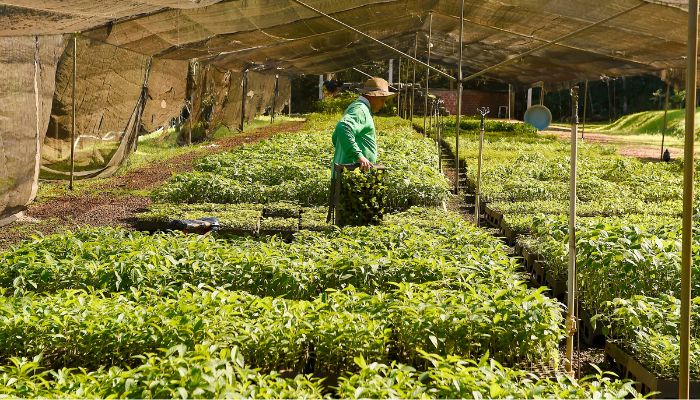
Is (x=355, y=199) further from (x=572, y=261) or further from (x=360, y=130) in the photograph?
(x=572, y=261)

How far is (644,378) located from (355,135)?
4.88 meters

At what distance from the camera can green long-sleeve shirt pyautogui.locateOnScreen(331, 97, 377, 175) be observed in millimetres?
8969

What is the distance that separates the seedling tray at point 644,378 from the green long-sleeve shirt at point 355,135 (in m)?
3.97

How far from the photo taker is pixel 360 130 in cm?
920

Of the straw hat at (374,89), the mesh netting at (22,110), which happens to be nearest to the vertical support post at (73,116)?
the mesh netting at (22,110)

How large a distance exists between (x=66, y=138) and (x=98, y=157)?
1.15m

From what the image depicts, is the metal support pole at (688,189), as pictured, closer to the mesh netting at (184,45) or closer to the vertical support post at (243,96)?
the mesh netting at (184,45)

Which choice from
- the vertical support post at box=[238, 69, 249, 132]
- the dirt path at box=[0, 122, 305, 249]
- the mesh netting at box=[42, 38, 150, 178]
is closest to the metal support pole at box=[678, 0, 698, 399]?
the dirt path at box=[0, 122, 305, 249]

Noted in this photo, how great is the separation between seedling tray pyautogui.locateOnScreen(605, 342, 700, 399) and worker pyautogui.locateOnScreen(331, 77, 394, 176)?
12.6 feet

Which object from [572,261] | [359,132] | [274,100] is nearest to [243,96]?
[274,100]

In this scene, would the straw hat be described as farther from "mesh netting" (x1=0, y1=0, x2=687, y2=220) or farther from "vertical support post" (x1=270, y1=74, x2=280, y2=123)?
"vertical support post" (x1=270, y1=74, x2=280, y2=123)

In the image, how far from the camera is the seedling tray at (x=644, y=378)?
475 centimetres

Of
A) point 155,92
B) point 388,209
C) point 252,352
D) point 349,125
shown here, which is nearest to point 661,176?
point 388,209

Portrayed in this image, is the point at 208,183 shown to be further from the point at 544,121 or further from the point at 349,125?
the point at 544,121
